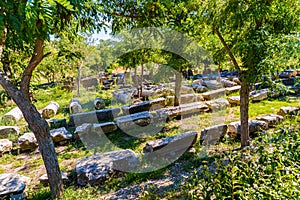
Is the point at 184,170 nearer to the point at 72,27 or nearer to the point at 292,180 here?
the point at 292,180

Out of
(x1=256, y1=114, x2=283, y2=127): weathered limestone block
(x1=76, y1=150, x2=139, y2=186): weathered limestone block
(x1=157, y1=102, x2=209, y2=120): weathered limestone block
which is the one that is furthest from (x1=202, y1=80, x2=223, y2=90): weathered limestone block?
(x1=76, y1=150, x2=139, y2=186): weathered limestone block

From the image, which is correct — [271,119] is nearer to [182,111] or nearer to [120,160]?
[182,111]

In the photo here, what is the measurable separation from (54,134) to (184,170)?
3.70 metres

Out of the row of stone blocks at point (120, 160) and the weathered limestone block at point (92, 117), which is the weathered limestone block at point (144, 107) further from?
the row of stone blocks at point (120, 160)

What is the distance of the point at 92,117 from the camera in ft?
23.9

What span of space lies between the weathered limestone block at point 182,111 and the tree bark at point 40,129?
4386 millimetres

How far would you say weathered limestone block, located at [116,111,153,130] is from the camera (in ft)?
21.4

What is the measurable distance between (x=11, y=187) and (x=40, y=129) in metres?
1.41

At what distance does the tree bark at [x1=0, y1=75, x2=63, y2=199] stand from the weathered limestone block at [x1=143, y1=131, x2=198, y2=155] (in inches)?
81.5

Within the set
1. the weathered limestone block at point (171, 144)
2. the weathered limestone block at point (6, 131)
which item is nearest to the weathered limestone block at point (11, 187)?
the weathered limestone block at point (171, 144)

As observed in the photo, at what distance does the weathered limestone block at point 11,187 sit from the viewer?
337 centimetres

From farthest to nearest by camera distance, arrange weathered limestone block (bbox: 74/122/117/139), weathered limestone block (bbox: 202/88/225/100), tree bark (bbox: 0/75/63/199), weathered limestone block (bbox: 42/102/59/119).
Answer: weathered limestone block (bbox: 202/88/225/100)
weathered limestone block (bbox: 42/102/59/119)
weathered limestone block (bbox: 74/122/117/139)
tree bark (bbox: 0/75/63/199)

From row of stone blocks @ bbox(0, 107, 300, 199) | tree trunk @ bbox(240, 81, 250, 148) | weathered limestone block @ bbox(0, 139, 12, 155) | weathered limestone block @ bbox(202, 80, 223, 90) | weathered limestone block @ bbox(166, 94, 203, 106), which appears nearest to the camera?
row of stone blocks @ bbox(0, 107, 300, 199)

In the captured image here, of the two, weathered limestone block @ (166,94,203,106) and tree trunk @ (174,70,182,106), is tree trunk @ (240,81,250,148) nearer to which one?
tree trunk @ (174,70,182,106)
